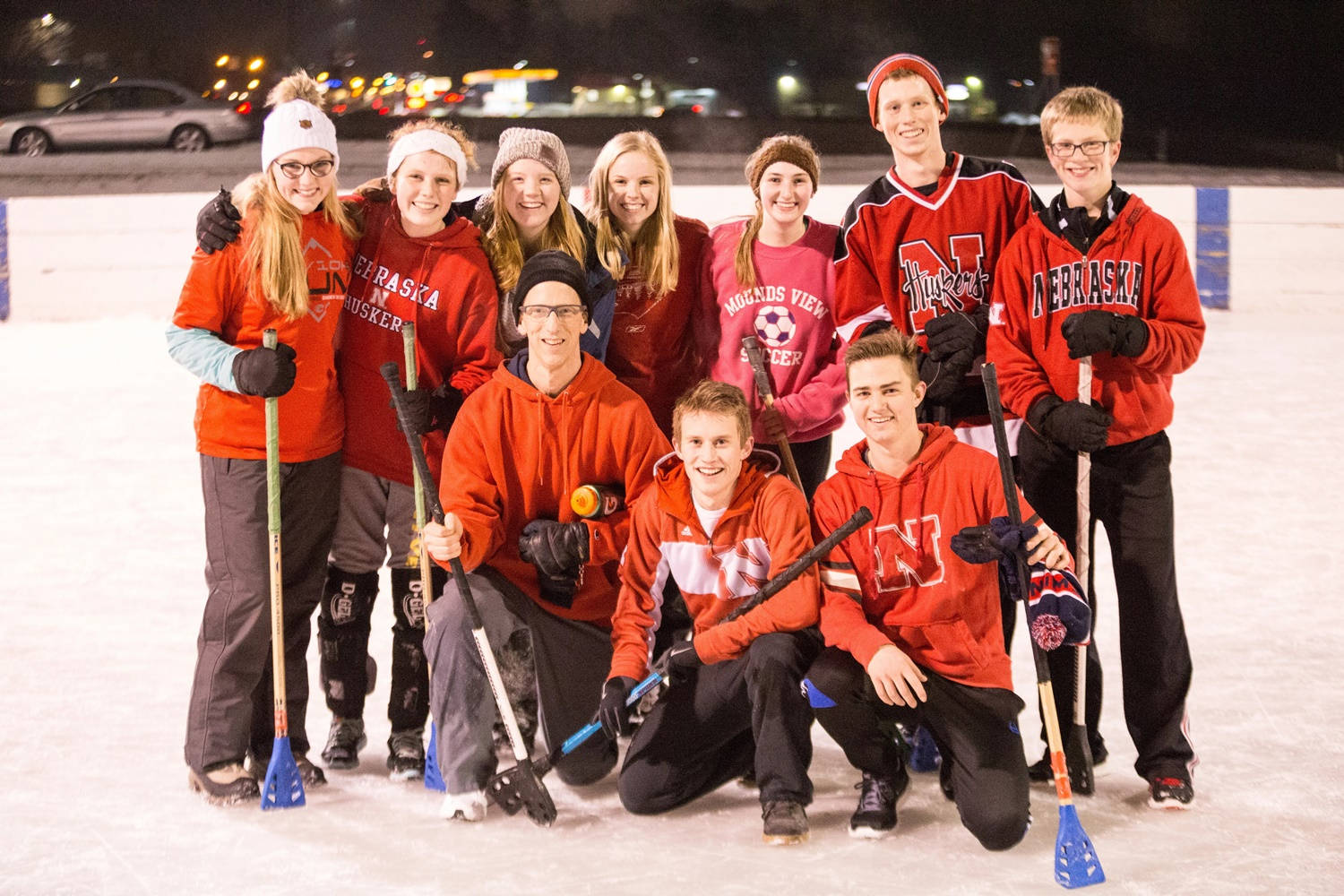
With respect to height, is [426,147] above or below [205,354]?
above

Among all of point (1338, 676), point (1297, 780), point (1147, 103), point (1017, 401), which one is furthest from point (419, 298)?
point (1147, 103)

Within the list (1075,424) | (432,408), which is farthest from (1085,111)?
(432,408)

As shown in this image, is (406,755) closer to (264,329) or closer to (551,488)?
(551,488)

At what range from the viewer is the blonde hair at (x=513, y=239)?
298cm

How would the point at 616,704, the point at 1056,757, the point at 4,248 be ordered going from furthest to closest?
the point at 4,248 → the point at 616,704 → the point at 1056,757

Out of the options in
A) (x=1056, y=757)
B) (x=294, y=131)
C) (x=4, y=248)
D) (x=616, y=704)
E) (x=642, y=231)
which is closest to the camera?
(x=1056, y=757)

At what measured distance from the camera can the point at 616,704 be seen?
2545 mm

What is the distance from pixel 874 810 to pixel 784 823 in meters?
0.18

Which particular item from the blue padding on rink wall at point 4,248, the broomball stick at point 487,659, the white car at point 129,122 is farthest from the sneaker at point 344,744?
the white car at point 129,122

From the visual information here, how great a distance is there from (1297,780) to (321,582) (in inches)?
80.3

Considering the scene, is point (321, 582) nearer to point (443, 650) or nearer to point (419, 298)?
point (443, 650)

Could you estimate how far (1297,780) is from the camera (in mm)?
2676

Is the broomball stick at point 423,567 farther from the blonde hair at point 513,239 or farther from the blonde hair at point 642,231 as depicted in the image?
the blonde hair at point 642,231

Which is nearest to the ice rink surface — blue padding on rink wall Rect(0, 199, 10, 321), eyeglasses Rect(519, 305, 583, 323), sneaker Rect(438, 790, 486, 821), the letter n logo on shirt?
sneaker Rect(438, 790, 486, 821)
